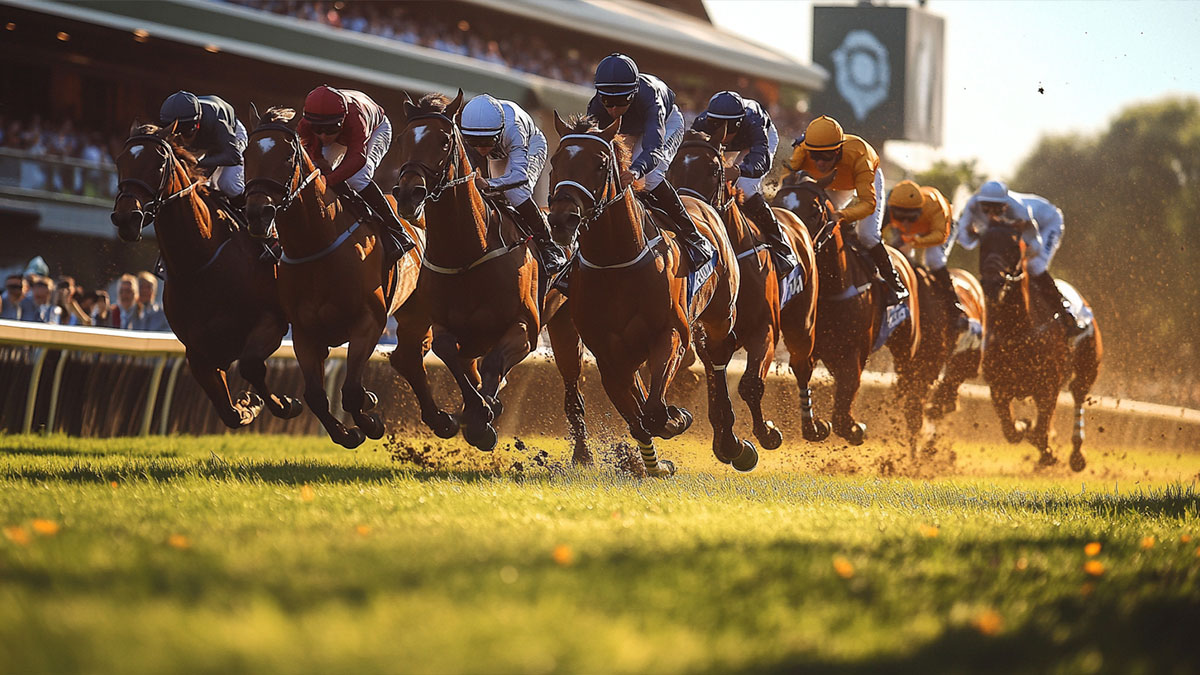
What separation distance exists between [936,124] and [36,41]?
35.2 meters

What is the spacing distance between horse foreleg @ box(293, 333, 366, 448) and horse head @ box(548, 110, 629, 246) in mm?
1763

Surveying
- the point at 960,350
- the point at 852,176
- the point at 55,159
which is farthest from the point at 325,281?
the point at 55,159

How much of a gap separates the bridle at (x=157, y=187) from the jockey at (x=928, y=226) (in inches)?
230

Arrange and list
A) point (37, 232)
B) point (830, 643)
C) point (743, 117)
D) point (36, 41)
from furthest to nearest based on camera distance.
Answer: point (36, 41)
point (37, 232)
point (743, 117)
point (830, 643)

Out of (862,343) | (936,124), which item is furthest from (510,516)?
(936,124)

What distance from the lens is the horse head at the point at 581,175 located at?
5969 millimetres

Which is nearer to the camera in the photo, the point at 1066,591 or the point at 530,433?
the point at 1066,591

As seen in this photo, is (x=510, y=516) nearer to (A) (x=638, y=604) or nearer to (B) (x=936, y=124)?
(A) (x=638, y=604)

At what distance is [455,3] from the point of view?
87.6ft

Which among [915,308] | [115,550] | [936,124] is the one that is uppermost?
[115,550]

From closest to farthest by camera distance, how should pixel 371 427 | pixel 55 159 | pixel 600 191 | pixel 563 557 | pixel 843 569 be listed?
pixel 563 557 → pixel 843 569 → pixel 600 191 → pixel 371 427 → pixel 55 159

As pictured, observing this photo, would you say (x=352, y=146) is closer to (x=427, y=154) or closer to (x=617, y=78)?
(x=427, y=154)

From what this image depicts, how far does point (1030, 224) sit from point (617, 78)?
5.61 m

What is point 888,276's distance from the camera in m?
Answer: 9.55
